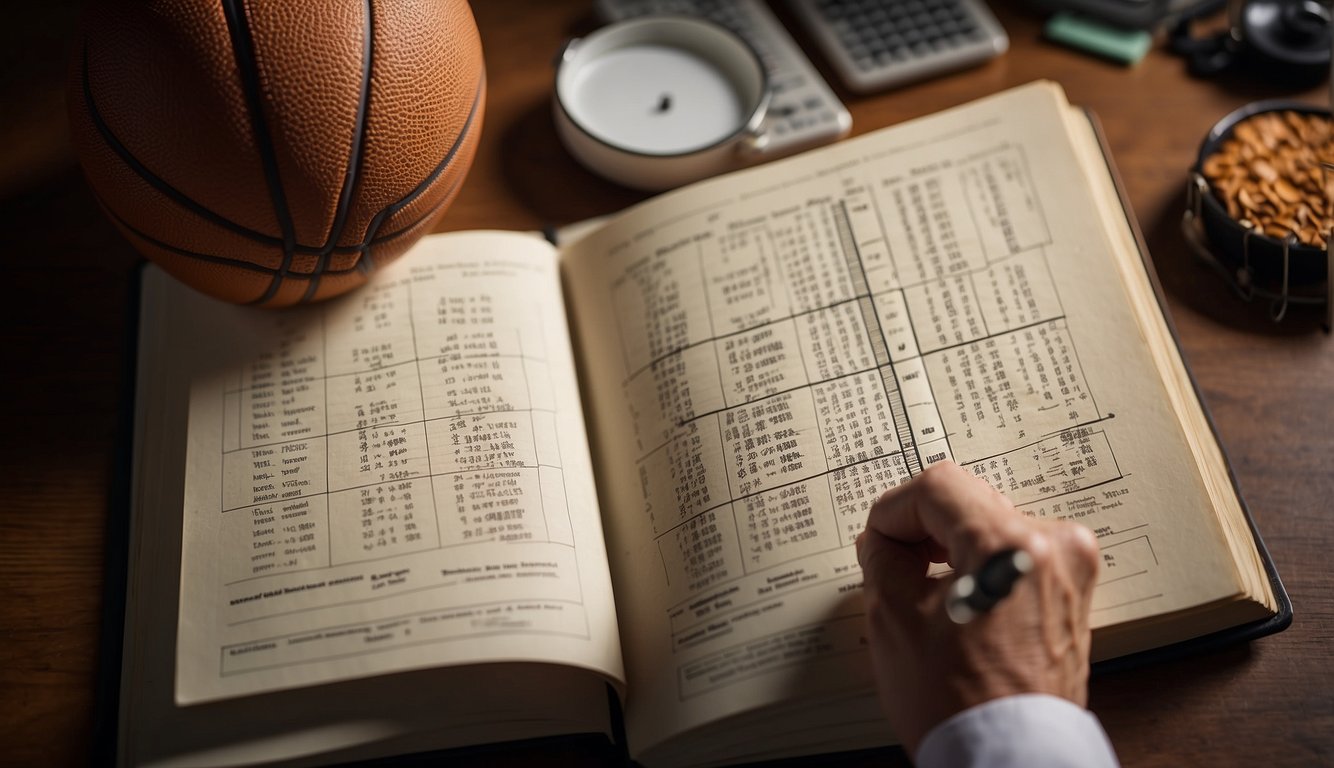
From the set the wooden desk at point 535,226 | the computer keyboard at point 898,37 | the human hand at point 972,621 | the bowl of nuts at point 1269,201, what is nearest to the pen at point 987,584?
the human hand at point 972,621

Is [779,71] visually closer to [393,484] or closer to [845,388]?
[845,388]

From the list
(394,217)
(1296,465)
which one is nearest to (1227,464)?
(1296,465)

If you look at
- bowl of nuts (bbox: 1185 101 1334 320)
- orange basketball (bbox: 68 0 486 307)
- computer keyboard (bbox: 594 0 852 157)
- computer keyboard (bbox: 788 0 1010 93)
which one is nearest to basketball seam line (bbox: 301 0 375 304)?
orange basketball (bbox: 68 0 486 307)

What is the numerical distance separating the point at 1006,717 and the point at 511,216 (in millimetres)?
566

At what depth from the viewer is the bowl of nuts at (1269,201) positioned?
2.58ft

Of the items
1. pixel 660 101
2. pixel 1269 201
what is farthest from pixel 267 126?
pixel 1269 201

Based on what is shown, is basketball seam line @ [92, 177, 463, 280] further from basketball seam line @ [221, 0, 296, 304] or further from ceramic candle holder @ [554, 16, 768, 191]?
ceramic candle holder @ [554, 16, 768, 191]

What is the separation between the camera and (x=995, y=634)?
562 millimetres

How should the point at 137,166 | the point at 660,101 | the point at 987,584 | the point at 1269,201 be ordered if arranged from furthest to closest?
the point at 660,101
the point at 1269,201
the point at 137,166
the point at 987,584

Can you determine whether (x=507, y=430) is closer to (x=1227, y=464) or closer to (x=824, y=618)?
(x=824, y=618)

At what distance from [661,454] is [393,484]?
18 cm

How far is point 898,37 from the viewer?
0.97 m

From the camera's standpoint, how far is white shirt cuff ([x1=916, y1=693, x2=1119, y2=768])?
537 mm

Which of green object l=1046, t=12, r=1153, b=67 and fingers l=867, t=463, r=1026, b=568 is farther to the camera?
green object l=1046, t=12, r=1153, b=67
